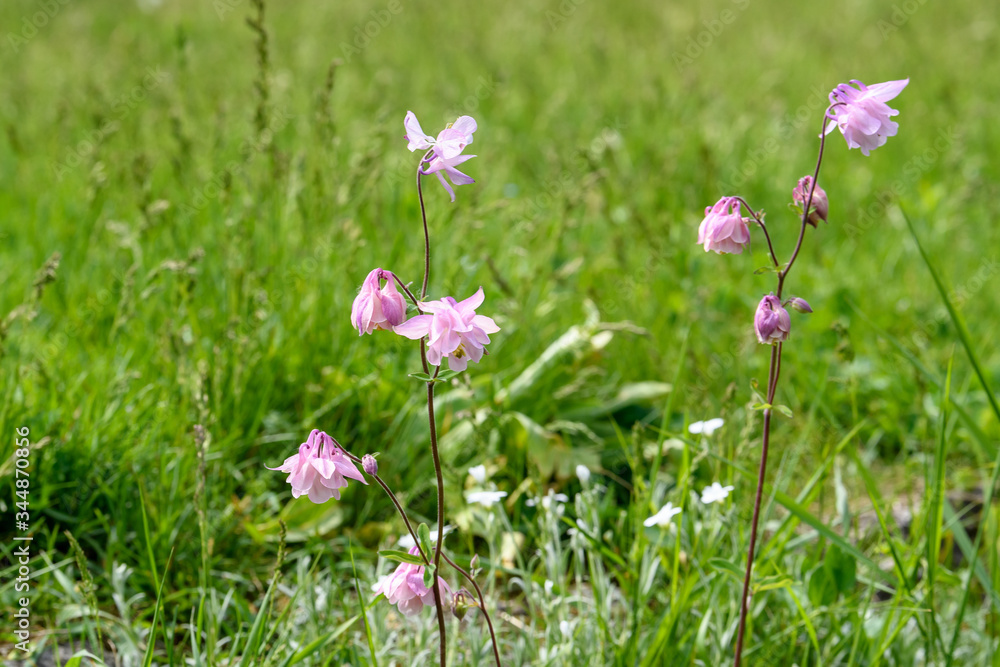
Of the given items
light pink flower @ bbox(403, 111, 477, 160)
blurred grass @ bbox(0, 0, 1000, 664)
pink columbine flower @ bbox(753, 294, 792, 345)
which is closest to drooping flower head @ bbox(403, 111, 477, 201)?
light pink flower @ bbox(403, 111, 477, 160)

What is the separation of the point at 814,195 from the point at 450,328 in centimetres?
59

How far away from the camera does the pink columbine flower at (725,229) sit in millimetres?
1236

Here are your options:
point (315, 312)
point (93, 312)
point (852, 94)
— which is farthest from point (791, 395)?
point (93, 312)

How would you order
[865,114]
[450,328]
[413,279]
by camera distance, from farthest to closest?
[413,279] < [865,114] < [450,328]

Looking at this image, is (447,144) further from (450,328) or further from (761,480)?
(761,480)

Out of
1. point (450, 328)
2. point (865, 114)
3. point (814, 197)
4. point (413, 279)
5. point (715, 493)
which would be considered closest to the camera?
point (450, 328)

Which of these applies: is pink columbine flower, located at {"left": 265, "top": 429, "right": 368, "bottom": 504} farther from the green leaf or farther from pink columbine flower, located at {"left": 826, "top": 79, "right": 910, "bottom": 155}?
Result: pink columbine flower, located at {"left": 826, "top": 79, "right": 910, "bottom": 155}

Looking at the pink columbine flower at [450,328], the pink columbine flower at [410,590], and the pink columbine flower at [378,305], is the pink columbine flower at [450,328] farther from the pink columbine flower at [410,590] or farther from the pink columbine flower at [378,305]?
the pink columbine flower at [410,590]

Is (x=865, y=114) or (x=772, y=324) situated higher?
(x=865, y=114)

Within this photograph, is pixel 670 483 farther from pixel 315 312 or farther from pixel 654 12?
pixel 654 12

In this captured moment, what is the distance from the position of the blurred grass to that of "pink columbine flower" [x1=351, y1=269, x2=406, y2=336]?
0.64 meters

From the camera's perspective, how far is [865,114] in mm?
1171

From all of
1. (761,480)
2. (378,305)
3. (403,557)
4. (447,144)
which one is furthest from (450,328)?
(761,480)

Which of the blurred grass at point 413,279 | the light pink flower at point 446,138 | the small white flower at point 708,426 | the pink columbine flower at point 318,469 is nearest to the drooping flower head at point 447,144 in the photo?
the light pink flower at point 446,138
